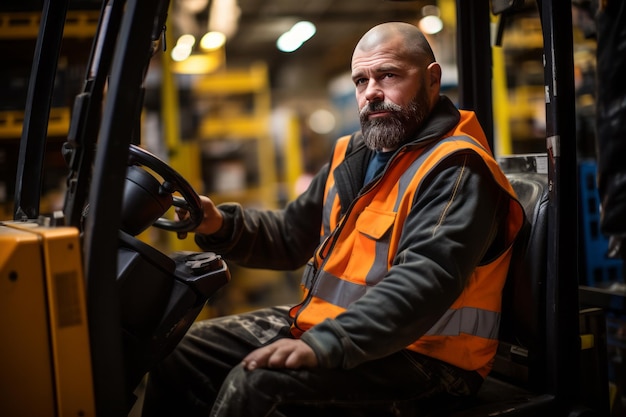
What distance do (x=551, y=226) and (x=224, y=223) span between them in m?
1.29

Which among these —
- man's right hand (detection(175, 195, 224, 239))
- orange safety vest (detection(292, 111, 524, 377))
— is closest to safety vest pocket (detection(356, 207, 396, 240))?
orange safety vest (detection(292, 111, 524, 377))

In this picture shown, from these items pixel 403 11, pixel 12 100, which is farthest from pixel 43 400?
pixel 403 11

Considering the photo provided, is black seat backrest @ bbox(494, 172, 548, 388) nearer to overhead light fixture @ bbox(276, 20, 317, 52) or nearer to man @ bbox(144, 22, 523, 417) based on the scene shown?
man @ bbox(144, 22, 523, 417)

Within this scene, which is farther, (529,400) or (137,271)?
(529,400)

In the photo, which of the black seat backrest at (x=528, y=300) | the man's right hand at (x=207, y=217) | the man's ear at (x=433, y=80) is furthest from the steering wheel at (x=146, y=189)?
the black seat backrest at (x=528, y=300)

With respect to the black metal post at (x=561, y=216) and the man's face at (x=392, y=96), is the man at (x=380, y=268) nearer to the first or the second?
the man's face at (x=392, y=96)

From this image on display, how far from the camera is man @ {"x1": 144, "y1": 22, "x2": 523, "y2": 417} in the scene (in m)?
1.83

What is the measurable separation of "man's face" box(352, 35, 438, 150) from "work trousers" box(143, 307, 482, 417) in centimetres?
81

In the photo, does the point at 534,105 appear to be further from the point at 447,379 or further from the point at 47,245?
the point at 47,245

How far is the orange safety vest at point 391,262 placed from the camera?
2111mm

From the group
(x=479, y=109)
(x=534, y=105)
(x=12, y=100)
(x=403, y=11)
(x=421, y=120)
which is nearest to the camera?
(x=421, y=120)

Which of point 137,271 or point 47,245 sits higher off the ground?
point 47,245

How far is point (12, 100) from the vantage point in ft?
15.6

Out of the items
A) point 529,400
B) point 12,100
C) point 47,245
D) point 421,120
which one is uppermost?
point 12,100
